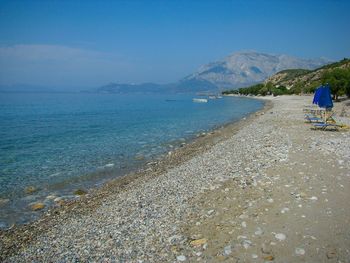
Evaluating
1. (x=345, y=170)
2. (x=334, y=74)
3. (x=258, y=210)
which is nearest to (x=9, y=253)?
(x=258, y=210)

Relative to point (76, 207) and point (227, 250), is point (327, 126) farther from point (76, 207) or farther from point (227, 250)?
point (227, 250)

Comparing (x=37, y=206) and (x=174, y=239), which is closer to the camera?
(x=174, y=239)

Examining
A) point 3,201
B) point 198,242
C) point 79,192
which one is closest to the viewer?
point 198,242

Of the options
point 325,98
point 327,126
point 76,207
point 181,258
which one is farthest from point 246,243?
point 327,126

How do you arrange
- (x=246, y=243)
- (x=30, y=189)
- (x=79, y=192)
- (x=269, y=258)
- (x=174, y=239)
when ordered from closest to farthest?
(x=269, y=258)
(x=246, y=243)
(x=174, y=239)
(x=79, y=192)
(x=30, y=189)

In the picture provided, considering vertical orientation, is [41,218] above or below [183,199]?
below

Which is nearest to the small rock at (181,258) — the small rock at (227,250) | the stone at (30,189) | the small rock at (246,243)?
the small rock at (227,250)

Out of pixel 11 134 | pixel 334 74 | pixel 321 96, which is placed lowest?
pixel 11 134

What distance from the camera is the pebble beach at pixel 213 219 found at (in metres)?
8.12

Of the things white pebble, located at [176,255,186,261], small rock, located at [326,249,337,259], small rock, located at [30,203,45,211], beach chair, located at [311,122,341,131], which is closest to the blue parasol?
beach chair, located at [311,122,341,131]

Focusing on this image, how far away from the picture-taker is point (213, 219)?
33.1ft

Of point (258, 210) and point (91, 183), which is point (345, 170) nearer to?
point (258, 210)

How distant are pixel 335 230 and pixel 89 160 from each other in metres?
20.9

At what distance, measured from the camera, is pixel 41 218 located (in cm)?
1378
